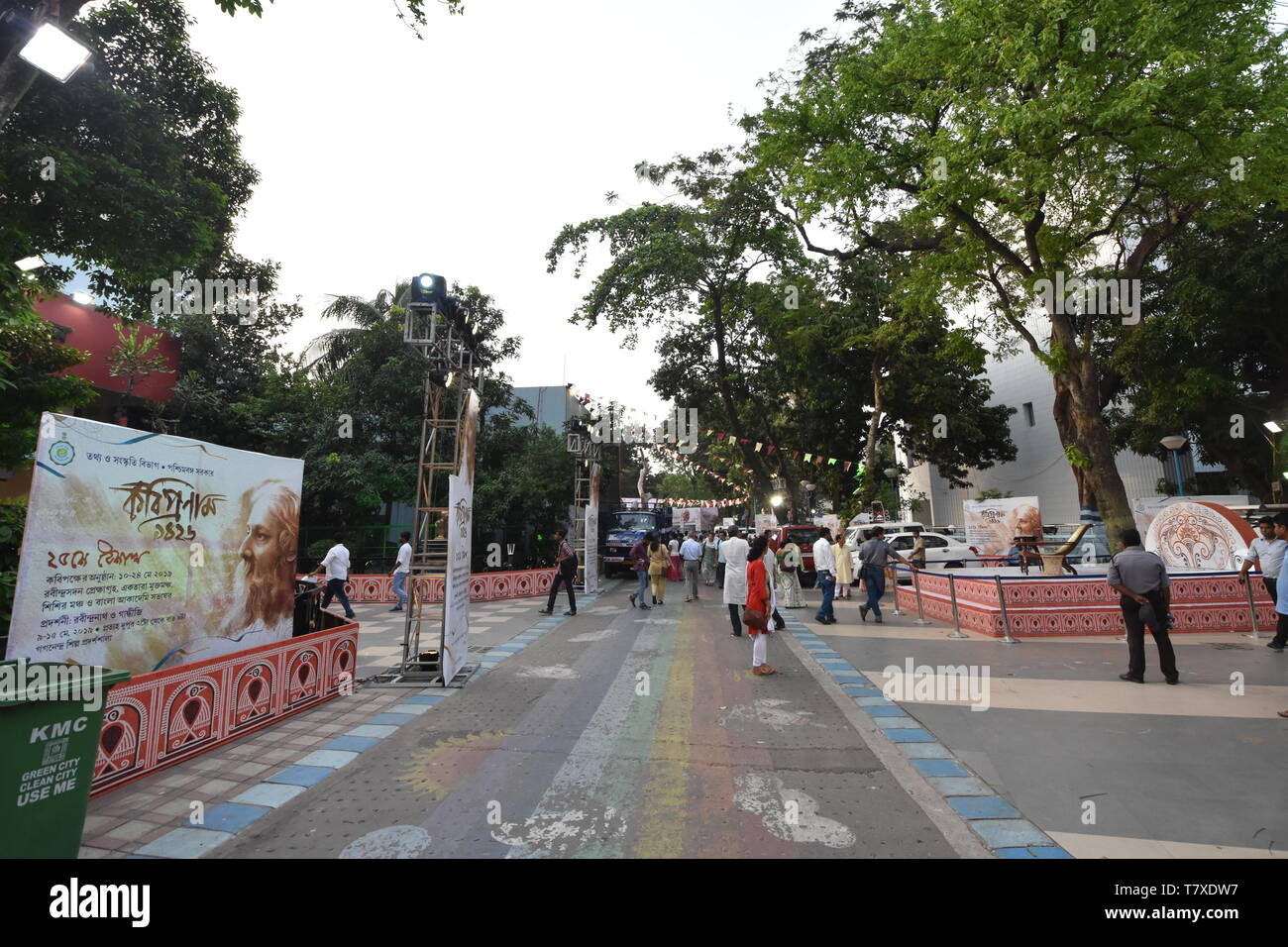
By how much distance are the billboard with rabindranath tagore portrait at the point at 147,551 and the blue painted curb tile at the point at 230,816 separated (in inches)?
55.5

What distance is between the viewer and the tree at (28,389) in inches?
277

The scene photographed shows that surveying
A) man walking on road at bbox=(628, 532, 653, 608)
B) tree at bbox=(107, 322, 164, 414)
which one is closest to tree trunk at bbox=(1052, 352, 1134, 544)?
man walking on road at bbox=(628, 532, 653, 608)

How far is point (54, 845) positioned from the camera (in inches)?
103

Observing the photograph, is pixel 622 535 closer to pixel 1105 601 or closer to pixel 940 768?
pixel 1105 601

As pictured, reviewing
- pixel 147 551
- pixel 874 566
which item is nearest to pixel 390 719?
pixel 147 551

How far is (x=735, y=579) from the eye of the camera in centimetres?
937

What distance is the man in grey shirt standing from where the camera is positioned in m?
5.95

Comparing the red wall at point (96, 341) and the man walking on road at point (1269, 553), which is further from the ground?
the red wall at point (96, 341)

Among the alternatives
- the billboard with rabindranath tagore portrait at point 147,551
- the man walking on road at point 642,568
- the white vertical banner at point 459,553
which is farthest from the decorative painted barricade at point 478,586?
the billboard with rabindranath tagore portrait at point 147,551

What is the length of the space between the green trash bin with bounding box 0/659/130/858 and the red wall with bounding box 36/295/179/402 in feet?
56.1

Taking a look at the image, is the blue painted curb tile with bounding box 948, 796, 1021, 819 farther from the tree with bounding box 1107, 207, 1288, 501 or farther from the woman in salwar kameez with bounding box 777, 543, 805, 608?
the tree with bounding box 1107, 207, 1288, 501

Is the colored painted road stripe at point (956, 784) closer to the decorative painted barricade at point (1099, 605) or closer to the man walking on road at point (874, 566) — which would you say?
the decorative painted barricade at point (1099, 605)

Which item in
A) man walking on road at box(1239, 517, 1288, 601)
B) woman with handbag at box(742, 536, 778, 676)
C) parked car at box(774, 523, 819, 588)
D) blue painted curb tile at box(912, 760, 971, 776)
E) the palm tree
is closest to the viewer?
blue painted curb tile at box(912, 760, 971, 776)
